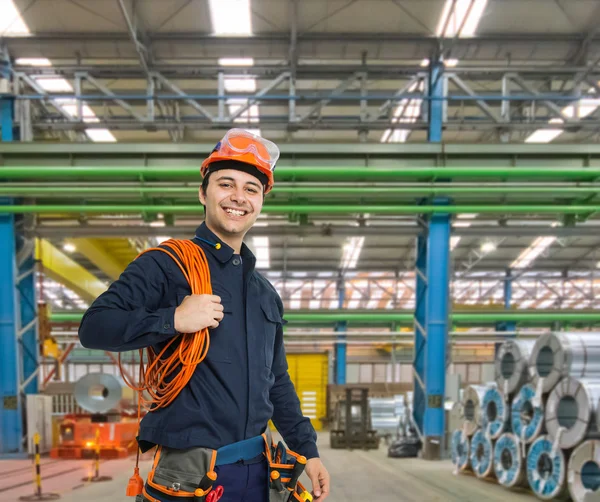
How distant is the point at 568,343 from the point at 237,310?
731 cm

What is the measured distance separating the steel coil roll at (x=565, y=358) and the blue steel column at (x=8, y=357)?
10.6 metres

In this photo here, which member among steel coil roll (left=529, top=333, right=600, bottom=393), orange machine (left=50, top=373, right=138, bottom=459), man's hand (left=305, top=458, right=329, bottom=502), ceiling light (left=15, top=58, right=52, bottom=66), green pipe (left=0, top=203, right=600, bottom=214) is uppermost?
ceiling light (left=15, top=58, right=52, bottom=66)

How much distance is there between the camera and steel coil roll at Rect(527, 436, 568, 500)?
23.5ft

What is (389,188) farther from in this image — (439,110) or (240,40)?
(240,40)

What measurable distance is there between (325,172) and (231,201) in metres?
8.79

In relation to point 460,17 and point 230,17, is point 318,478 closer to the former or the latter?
point 230,17

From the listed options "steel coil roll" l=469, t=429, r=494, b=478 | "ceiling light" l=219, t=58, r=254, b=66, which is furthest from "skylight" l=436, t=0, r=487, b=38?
"steel coil roll" l=469, t=429, r=494, b=478

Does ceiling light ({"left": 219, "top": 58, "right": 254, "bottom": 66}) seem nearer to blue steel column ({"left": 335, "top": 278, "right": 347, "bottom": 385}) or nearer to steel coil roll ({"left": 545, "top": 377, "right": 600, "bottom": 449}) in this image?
steel coil roll ({"left": 545, "top": 377, "right": 600, "bottom": 449})

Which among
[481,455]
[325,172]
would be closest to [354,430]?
[481,455]

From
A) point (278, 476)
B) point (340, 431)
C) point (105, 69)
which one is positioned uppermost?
point (105, 69)

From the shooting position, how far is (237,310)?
1.86m

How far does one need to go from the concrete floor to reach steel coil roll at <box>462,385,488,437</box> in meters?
0.89

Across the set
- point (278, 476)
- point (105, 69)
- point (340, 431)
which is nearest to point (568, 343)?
point (278, 476)

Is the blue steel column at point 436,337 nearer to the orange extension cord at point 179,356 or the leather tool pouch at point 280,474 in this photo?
the leather tool pouch at point 280,474
